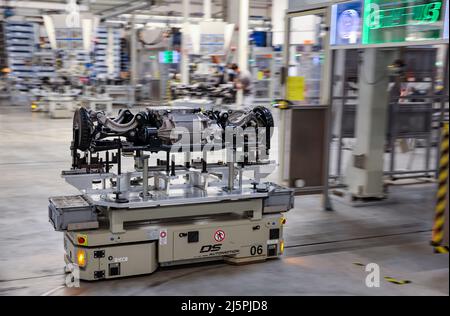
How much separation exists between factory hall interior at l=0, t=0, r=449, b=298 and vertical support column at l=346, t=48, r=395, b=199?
0.06ft

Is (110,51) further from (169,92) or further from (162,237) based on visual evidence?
(162,237)

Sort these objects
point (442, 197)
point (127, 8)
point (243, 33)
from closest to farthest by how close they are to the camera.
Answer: point (442, 197), point (243, 33), point (127, 8)

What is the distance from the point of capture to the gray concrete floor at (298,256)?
4.28 meters

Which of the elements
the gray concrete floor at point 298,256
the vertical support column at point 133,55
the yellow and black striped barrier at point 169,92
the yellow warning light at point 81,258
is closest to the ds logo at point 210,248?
the gray concrete floor at point 298,256

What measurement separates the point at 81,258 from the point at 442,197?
9.36 feet

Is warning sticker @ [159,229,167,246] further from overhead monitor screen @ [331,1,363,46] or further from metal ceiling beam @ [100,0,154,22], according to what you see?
metal ceiling beam @ [100,0,154,22]

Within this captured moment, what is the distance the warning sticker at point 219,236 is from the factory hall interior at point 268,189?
19mm

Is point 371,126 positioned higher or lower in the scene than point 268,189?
higher

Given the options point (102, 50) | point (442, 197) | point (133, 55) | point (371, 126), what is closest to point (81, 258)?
point (442, 197)

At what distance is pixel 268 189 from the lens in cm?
497

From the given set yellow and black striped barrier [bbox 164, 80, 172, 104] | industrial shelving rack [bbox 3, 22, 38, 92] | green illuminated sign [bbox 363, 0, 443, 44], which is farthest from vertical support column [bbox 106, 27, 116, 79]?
green illuminated sign [bbox 363, 0, 443, 44]

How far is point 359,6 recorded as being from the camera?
6195 mm
